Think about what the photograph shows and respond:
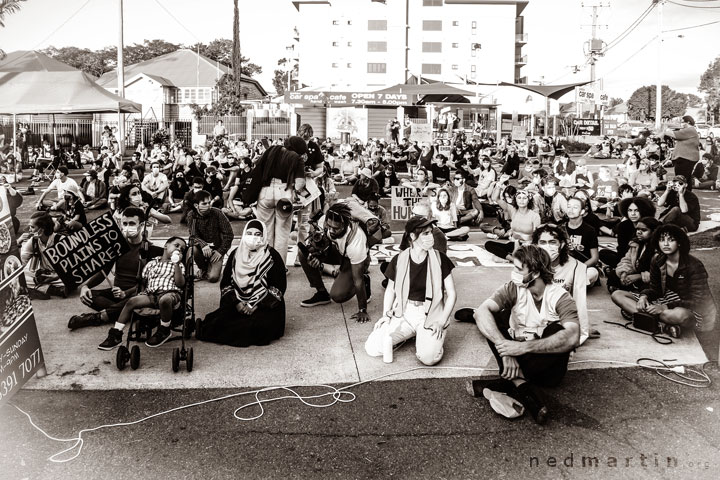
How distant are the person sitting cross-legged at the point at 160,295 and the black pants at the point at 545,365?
8.03 feet

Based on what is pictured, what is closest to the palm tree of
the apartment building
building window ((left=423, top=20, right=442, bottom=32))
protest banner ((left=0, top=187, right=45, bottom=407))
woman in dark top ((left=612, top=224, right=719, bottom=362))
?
protest banner ((left=0, top=187, right=45, bottom=407))

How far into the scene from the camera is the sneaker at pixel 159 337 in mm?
5461

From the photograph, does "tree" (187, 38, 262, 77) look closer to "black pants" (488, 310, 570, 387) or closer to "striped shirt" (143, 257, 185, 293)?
"striped shirt" (143, 257, 185, 293)

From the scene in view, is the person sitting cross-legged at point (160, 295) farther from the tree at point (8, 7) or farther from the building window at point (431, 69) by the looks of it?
the building window at point (431, 69)

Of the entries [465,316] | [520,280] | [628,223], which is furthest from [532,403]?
[628,223]

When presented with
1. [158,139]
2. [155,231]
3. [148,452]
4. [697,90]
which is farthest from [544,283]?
[158,139]

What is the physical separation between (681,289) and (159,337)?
414 centimetres

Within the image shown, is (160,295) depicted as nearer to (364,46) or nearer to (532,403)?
(532,403)

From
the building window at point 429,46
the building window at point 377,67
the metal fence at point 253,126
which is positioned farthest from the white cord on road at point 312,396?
the building window at point 377,67

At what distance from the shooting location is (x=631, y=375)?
491 cm

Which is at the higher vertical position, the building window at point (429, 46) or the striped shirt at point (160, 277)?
the building window at point (429, 46)

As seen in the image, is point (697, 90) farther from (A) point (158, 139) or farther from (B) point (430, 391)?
(A) point (158, 139)

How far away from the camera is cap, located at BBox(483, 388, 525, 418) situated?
4.15 meters

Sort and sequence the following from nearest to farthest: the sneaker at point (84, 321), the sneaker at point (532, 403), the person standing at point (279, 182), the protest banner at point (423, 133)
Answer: the sneaker at point (532, 403)
the sneaker at point (84, 321)
the person standing at point (279, 182)
the protest banner at point (423, 133)
